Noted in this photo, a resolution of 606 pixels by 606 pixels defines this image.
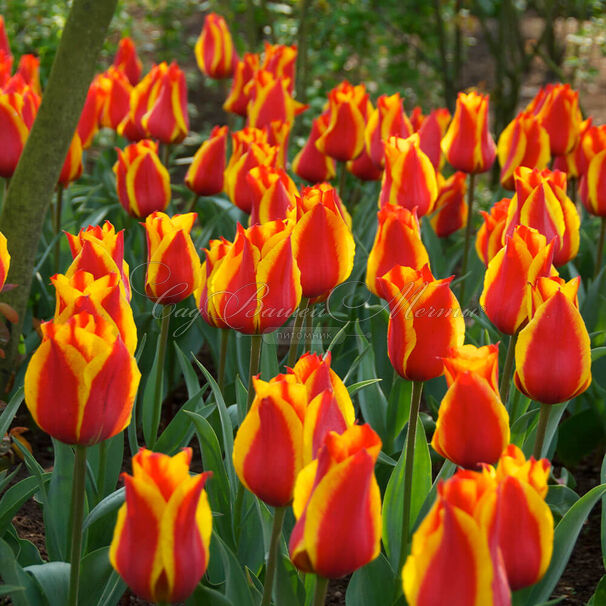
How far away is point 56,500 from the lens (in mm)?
1760

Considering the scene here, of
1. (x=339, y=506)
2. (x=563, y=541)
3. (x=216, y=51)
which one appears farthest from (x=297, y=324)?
(x=216, y=51)

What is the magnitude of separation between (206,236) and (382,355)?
30.9 inches

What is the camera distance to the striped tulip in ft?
13.2

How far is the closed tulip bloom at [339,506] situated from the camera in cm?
99

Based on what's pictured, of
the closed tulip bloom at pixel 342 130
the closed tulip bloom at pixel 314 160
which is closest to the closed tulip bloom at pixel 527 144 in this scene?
the closed tulip bloom at pixel 342 130

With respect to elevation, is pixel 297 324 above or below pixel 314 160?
below

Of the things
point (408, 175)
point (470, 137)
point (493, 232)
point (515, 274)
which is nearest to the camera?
point (515, 274)

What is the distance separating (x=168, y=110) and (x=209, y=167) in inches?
19.6

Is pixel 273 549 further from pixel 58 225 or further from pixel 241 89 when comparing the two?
pixel 241 89

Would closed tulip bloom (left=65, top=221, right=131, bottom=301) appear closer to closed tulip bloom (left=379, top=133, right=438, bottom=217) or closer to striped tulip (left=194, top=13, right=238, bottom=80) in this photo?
closed tulip bloom (left=379, top=133, right=438, bottom=217)

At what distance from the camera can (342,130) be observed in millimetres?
2949

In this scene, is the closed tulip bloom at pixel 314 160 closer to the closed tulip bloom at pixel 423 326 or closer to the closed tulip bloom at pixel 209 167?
the closed tulip bloom at pixel 209 167

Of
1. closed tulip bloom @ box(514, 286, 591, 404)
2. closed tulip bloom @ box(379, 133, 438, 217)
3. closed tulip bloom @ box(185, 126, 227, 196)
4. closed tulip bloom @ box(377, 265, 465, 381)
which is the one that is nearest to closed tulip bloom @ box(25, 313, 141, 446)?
closed tulip bloom @ box(377, 265, 465, 381)

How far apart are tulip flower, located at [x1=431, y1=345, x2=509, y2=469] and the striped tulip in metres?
3.02
